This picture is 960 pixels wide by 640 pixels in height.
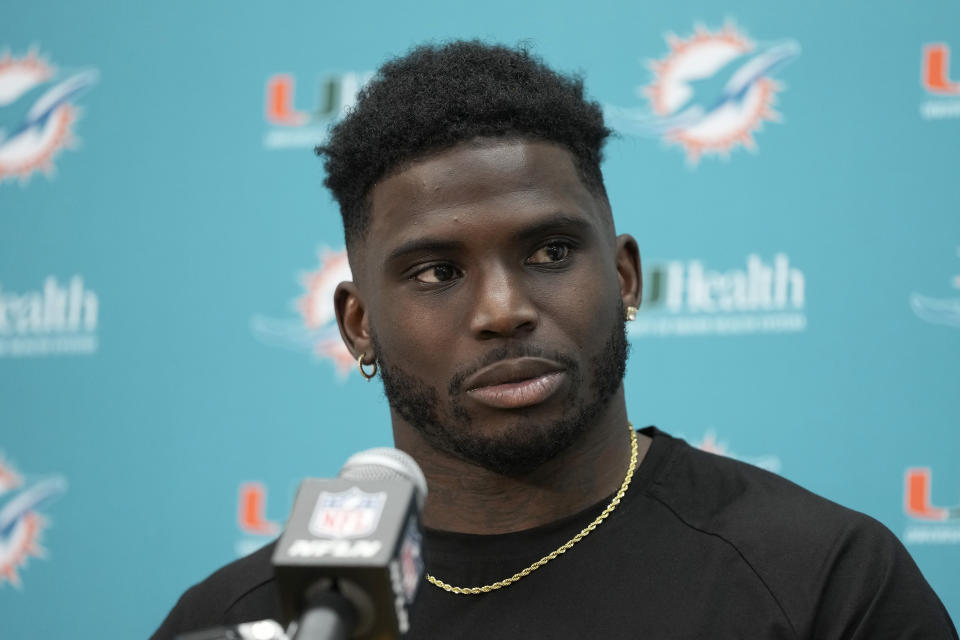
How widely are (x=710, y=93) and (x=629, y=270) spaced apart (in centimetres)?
80

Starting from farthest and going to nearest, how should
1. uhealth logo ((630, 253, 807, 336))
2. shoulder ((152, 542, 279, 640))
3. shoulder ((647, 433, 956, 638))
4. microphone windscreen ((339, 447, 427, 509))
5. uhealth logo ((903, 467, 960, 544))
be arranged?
uhealth logo ((630, 253, 807, 336)) → uhealth logo ((903, 467, 960, 544)) → shoulder ((152, 542, 279, 640)) → shoulder ((647, 433, 956, 638)) → microphone windscreen ((339, 447, 427, 509))

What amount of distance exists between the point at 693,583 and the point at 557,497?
7.5 inches

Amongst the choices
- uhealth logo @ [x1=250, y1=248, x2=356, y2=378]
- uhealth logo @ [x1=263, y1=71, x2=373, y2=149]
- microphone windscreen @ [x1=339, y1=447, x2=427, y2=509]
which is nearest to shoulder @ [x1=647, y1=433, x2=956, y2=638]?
microphone windscreen @ [x1=339, y1=447, x2=427, y2=509]

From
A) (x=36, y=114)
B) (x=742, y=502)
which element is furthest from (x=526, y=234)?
(x=36, y=114)

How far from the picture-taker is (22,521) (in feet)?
8.02

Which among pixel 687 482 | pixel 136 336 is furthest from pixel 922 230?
pixel 136 336

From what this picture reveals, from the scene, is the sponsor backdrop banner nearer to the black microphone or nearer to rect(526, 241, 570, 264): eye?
rect(526, 241, 570, 264): eye

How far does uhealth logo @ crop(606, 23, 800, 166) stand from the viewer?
2.14 metres

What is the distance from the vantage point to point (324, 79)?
2.39m

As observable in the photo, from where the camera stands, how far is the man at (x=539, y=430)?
4.17 ft

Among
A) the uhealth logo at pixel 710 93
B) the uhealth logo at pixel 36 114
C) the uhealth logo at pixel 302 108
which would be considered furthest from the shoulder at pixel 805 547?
the uhealth logo at pixel 36 114

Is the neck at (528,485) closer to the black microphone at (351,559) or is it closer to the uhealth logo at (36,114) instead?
the black microphone at (351,559)

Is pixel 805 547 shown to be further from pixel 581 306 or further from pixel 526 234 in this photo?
pixel 526 234

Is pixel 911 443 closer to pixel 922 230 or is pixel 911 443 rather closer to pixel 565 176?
pixel 922 230
